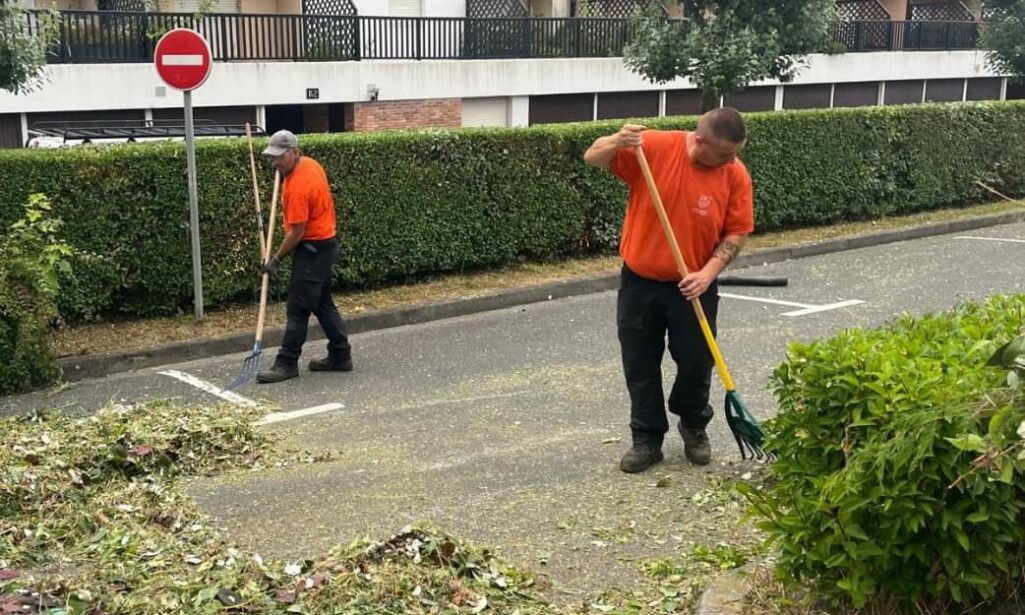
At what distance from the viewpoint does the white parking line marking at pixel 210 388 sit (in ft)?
25.4

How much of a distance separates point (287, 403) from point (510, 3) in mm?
21799

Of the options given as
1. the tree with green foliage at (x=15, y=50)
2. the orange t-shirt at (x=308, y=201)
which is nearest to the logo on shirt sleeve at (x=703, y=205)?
the orange t-shirt at (x=308, y=201)

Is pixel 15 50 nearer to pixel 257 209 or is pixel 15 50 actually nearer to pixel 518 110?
→ pixel 257 209

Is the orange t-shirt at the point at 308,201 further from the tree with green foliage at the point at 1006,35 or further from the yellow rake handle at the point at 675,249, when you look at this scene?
the tree with green foliage at the point at 1006,35

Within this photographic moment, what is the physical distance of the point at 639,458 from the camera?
19.5 ft

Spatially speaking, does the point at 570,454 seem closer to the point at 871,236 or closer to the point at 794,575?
the point at 794,575

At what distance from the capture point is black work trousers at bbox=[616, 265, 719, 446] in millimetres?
5723

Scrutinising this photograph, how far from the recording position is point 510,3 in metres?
27.9

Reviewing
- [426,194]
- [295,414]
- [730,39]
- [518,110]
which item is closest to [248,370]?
[295,414]

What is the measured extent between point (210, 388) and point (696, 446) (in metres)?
3.78

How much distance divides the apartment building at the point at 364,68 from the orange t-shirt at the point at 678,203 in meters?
10.4

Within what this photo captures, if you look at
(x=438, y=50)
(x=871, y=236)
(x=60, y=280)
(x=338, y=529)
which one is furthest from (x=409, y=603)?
(x=438, y=50)

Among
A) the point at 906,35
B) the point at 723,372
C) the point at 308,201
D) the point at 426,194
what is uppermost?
the point at 906,35

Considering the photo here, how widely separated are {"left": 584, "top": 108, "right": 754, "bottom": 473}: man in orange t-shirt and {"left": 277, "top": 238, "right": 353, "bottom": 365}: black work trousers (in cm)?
320
